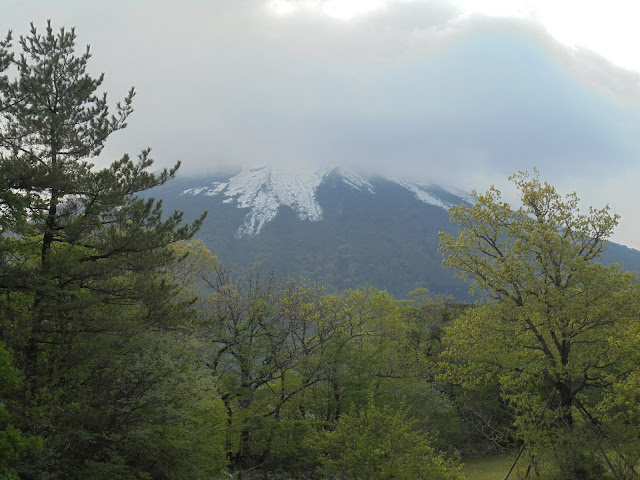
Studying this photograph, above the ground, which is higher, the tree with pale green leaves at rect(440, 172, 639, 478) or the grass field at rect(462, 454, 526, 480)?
the tree with pale green leaves at rect(440, 172, 639, 478)

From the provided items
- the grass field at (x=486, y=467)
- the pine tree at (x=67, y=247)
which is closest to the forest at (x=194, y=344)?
the pine tree at (x=67, y=247)

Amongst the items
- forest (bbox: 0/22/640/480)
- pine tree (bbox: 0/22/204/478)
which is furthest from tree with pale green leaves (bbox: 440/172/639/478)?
pine tree (bbox: 0/22/204/478)

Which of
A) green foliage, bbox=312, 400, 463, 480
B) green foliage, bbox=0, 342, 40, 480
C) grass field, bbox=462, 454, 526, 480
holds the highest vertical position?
green foliage, bbox=0, 342, 40, 480

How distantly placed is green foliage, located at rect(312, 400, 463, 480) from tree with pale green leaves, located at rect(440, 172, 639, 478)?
158 inches

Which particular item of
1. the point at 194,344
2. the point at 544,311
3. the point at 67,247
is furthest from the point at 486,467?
the point at 67,247

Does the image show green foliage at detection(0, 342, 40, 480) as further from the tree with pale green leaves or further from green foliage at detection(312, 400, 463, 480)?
the tree with pale green leaves

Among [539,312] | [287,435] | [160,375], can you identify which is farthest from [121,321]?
[539,312]

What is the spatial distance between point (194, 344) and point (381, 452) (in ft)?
23.8

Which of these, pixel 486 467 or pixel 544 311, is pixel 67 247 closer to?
pixel 544 311

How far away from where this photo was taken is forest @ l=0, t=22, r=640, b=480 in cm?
1264

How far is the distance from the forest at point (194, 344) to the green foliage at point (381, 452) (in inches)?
2.7

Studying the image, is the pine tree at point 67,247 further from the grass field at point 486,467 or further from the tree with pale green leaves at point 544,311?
the grass field at point 486,467

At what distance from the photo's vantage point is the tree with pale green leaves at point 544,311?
16.9 metres

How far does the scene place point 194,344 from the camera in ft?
54.2
